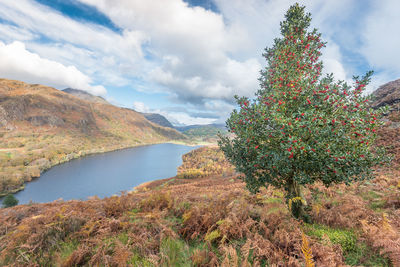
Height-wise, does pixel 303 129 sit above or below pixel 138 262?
above

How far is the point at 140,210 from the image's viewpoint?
9.14 m

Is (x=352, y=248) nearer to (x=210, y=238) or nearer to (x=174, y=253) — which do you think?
(x=210, y=238)

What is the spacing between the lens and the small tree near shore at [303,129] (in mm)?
5309

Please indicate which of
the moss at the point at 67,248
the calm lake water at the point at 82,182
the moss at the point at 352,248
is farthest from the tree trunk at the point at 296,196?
the calm lake water at the point at 82,182

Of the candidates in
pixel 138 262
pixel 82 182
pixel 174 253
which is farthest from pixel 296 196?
pixel 82 182

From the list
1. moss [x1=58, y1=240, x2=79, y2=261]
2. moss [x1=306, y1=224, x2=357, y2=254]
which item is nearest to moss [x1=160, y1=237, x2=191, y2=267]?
moss [x1=58, y1=240, x2=79, y2=261]

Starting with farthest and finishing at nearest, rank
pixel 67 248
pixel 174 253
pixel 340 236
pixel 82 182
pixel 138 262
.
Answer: pixel 82 182
pixel 67 248
pixel 340 236
pixel 174 253
pixel 138 262

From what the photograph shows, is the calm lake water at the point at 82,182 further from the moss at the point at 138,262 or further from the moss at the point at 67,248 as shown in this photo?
the moss at the point at 138,262

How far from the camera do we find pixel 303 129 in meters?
5.38

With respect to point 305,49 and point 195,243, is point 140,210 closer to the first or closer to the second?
point 195,243

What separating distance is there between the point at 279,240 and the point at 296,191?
299 centimetres

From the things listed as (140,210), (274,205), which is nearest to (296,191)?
(274,205)

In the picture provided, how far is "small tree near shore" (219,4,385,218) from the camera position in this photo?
531cm

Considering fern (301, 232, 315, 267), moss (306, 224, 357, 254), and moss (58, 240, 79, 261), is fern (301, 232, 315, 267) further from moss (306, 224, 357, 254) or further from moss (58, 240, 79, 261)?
moss (58, 240, 79, 261)
